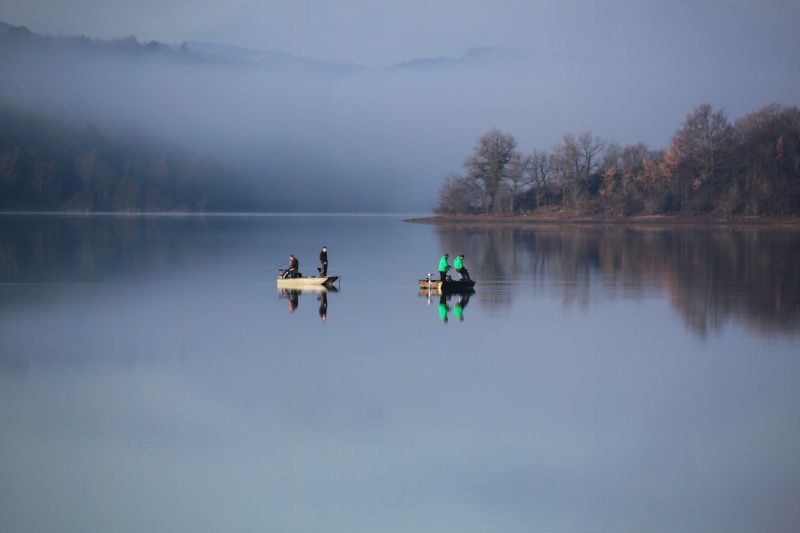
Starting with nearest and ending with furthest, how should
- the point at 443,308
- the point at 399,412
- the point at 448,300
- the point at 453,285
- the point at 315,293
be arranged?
the point at 399,412
the point at 443,308
the point at 448,300
the point at 453,285
the point at 315,293

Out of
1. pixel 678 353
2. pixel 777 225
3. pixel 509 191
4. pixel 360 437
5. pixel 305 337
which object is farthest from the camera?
pixel 509 191

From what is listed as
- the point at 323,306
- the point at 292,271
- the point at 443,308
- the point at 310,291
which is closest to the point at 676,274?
the point at 443,308

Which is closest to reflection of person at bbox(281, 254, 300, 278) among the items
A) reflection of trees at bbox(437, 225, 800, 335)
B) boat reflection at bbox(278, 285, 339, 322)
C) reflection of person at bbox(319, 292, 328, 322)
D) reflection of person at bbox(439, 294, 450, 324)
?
boat reflection at bbox(278, 285, 339, 322)

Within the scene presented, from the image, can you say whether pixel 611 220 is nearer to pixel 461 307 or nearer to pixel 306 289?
pixel 306 289

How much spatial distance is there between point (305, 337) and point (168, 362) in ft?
15.5

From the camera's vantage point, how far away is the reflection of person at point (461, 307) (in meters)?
29.4

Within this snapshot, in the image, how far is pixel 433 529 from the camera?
38.0ft

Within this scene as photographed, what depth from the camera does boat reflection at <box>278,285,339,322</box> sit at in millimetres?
30594

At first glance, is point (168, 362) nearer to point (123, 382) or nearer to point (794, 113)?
point (123, 382)

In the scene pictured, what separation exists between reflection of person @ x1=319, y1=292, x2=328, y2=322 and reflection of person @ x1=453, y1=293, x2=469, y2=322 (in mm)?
4057

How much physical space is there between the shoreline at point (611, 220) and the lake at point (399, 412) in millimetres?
81056

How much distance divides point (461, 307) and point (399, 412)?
50.4 feet

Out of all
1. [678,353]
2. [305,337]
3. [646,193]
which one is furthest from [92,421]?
[646,193]

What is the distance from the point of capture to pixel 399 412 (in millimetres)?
16656
